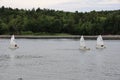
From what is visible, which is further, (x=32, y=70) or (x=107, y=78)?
(x=32, y=70)

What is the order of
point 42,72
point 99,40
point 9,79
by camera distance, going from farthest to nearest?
1. point 99,40
2. point 42,72
3. point 9,79

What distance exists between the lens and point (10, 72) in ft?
231

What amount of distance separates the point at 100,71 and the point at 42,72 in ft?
28.2

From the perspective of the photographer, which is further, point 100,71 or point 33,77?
point 100,71

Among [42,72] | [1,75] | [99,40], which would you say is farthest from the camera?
[99,40]

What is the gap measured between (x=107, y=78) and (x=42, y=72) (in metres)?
12.2

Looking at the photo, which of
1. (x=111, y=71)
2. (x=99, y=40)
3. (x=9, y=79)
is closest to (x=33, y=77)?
(x=9, y=79)

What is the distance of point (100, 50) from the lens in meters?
139

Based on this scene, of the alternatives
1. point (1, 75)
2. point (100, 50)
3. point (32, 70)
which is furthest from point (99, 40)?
A: point (1, 75)

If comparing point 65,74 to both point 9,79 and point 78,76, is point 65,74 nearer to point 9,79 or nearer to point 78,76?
point 78,76

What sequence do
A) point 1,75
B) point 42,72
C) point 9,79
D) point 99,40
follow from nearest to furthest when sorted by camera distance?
point 9,79
point 1,75
point 42,72
point 99,40

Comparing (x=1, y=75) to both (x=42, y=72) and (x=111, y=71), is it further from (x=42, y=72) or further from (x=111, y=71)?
(x=111, y=71)

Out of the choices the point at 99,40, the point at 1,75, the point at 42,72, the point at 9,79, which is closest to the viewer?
the point at 9,79

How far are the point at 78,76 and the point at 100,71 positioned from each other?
304 inches
